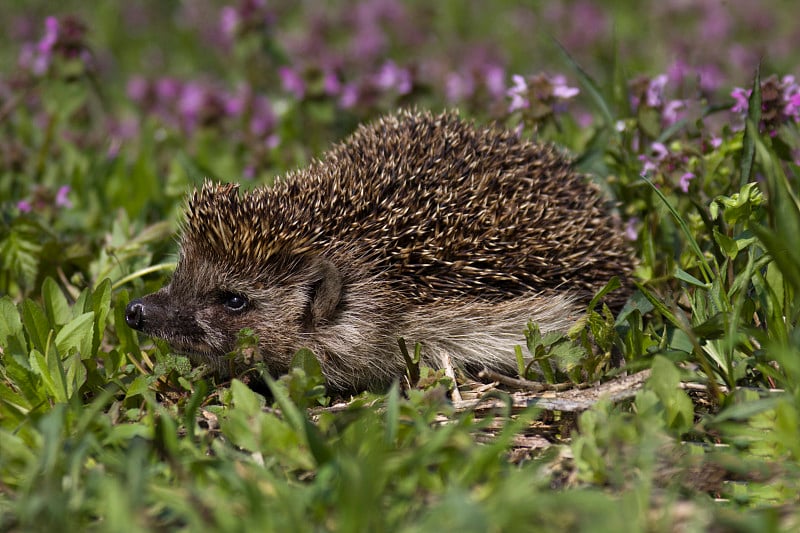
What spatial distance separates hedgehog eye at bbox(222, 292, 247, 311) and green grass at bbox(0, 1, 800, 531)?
38 centimetres

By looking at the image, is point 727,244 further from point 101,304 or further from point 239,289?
point 101,304

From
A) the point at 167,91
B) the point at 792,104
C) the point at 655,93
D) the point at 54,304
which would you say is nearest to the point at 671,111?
the point at 655,93

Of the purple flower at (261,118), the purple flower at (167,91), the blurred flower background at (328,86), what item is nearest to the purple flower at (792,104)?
the blurred flower background at (328,86)

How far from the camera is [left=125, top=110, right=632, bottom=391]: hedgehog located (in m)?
4.48

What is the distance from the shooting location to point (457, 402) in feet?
13.3

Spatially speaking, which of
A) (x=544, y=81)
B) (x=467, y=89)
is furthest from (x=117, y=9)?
(x=544, y=81)

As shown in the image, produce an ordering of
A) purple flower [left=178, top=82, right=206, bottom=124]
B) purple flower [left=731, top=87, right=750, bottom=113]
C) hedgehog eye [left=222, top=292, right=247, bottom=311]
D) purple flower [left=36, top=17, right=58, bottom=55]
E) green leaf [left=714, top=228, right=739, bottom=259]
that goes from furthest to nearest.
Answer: purple flower [left=178, top=82, right=206, bottom=124] → purple flower [left=36, top=17, right=58, bottom=55] → purple flower [left=731, top=87, right=750, bottom=113] → hedgehog eye [left=222, top=292, right=247, bottom=311] → green leaf [left=714, top=228, right=739, bottom=259]

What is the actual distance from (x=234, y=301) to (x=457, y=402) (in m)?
1.33

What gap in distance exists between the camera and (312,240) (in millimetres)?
4469

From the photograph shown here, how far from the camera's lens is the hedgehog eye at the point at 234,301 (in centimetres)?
455

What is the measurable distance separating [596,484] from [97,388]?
2458 mm

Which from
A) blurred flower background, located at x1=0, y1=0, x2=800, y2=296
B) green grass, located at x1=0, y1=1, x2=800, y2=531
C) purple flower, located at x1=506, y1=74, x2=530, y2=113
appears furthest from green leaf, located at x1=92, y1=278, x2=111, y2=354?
purple flower, located at x1=506, y1=74, x2=530, y2=113

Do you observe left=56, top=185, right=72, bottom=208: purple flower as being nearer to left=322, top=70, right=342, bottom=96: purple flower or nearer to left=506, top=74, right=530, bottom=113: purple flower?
left=322, top=70, right=342, bottom=96: purple flower

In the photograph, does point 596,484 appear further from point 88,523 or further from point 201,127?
point 201,127
